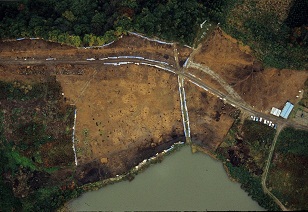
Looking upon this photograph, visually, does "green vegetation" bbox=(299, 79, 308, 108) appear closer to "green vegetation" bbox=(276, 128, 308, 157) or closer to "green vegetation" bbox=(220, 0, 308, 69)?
"green vegetation" bbox=(220, 0, 308, 69)

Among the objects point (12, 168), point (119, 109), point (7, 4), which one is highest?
point (7, 4)

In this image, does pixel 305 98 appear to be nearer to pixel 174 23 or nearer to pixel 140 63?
pixel 174 23

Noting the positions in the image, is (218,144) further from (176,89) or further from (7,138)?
(7,138)

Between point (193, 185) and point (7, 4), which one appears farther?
point (7, 4)

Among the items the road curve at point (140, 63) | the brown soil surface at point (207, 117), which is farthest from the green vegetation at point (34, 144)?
the brown soil surface at point (207, 117)

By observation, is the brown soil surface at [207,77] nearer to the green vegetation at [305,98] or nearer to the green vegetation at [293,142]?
the green vegetation at [293,142]

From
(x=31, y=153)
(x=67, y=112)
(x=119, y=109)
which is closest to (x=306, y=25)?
(x=119, y=109)
